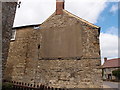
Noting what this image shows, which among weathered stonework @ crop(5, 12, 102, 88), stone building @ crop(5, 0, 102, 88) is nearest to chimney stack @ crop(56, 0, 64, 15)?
stone building @ crop(5, 0, 102, 88)

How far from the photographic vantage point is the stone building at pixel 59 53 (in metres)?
8.22

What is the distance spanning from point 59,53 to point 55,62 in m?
0.71

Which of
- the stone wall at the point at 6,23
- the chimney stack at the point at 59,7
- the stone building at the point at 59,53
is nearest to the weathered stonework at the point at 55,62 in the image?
the stone building at the point at 59,53

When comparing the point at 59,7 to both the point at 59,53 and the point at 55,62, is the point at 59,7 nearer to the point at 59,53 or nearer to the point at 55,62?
the point at 59,53

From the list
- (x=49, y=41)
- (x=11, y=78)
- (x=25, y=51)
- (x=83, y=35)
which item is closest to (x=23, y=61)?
(x=25, y=51)

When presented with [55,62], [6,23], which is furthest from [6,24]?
[55,62]

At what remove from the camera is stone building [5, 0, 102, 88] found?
8219 millimetres

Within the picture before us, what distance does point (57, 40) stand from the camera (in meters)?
9.30

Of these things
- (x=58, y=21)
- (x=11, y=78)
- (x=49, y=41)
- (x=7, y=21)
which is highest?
(x=58, y=21)

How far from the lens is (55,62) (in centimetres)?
900

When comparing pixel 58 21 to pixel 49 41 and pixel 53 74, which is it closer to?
pixel 49 41

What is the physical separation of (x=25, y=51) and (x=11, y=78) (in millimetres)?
2477

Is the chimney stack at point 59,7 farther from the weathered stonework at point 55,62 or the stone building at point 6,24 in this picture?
the stone building at point 6,24

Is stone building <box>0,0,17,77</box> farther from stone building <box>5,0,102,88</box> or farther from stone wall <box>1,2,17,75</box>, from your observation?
stone building <box>5,0,102,88</box>
